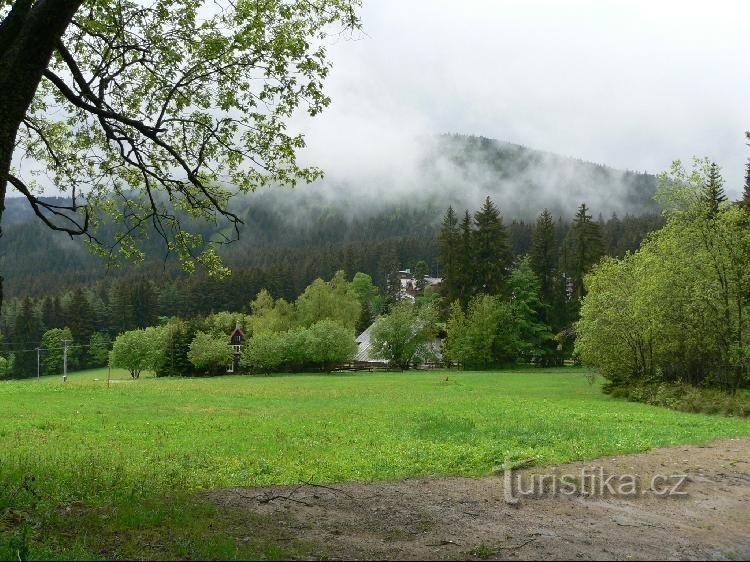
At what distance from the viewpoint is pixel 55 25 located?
23.9 ft

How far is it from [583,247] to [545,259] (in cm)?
710

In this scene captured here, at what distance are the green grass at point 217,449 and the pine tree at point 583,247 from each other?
44160 mm

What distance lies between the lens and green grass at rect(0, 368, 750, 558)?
23.3 ft

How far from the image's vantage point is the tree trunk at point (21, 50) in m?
7.18


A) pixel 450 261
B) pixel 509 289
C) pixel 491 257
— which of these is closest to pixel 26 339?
pixel 450 261

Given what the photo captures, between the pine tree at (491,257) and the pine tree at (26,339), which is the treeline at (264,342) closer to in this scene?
the pine tree at (491,257)

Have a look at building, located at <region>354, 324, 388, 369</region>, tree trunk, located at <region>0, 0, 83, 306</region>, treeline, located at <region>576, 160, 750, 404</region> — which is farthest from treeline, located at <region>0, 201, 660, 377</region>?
tree trunk, located at <region>0, 0, 83, 306</region>

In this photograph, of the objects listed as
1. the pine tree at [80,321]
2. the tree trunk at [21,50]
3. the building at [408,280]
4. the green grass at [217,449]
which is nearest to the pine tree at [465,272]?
the green grass at [217,449]

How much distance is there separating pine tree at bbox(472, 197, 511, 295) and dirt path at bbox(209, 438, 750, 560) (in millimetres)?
62978

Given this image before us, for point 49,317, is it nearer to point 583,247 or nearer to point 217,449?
point 583,247

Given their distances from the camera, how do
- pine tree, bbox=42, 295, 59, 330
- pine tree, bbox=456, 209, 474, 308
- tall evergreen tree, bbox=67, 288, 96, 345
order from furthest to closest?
pine tree, bbox=42, 295, 59, 330 < tall evergreen tree, bbox=67, 288, 96, 345 < pine tree, bbox=456, 209, 474, 308

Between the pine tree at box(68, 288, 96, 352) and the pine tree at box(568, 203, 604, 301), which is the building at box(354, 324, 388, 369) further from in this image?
the pine tree at box(68, 288, 96, 352)

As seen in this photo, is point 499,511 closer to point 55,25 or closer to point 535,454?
point 535,454

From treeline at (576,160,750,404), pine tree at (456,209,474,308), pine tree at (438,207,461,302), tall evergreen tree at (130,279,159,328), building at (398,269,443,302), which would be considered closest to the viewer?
treeline at (576,160,750,404)
